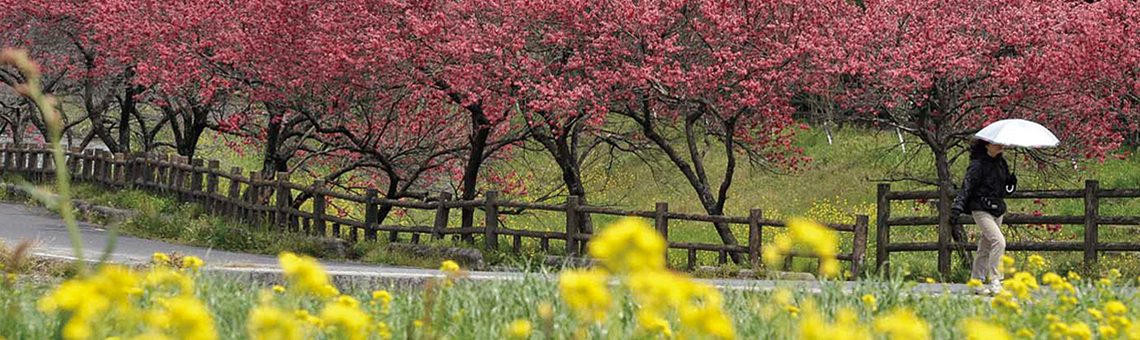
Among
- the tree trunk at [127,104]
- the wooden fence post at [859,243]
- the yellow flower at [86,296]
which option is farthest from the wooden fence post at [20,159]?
the yellow flower at [86,296]

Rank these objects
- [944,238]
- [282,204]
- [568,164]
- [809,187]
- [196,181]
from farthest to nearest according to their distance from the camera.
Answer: [809,187]
[196,181]
[282,204]
[568,164]
[944,238]

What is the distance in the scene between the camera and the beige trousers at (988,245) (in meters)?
11.8

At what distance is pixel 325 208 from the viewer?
20656 millimetres

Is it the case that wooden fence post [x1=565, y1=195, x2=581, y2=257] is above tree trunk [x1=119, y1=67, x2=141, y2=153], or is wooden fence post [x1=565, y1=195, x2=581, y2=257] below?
below

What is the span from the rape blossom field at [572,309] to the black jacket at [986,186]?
11.4 feet

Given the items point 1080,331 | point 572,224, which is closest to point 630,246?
point 1080,331

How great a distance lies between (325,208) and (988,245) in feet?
36.9

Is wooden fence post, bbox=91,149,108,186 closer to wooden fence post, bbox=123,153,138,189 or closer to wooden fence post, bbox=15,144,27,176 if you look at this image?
wooden fence post, bbox=123,153,138,189

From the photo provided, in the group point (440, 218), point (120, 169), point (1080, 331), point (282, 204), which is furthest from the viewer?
point (120, 169)

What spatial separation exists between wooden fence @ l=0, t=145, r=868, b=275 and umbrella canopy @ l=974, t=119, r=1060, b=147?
1904 millimetres

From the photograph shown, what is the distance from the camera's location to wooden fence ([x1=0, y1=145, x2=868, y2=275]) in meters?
16.5

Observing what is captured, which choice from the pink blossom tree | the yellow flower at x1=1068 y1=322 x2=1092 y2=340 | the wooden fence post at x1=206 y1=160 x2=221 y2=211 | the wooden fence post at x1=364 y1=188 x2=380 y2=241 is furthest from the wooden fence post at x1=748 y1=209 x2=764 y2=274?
the yellow flower at x1=1068 y1=322 x2=1092 y2=340

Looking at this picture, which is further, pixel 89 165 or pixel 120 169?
pixel 89 165

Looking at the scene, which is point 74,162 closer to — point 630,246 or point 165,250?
point 165,250
